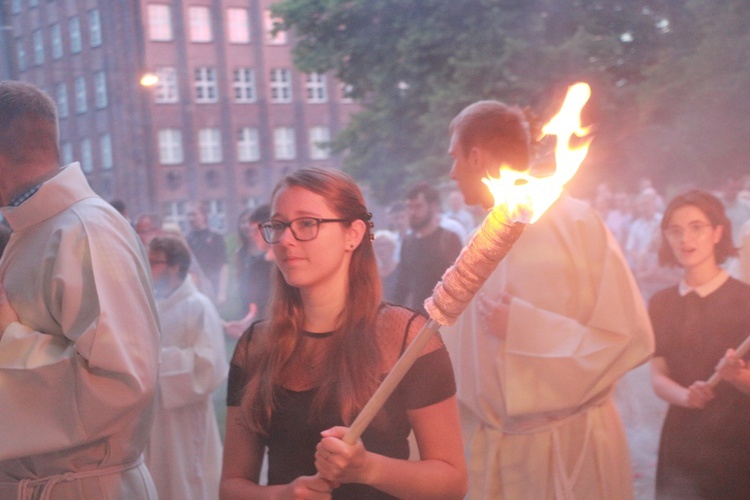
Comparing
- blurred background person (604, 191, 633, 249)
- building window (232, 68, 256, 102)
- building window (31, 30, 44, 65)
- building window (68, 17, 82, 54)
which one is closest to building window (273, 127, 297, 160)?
building window (232, 68, 256, 102)

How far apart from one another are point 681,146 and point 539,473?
2027 centimetres

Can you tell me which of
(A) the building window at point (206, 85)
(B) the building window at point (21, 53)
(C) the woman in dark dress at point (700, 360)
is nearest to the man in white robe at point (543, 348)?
(C) the woman in dark dress at point (700, 360)

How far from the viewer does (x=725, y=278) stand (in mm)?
4066

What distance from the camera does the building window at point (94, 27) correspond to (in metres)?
7.55

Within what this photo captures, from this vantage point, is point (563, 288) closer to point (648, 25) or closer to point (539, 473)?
point (539, 473)

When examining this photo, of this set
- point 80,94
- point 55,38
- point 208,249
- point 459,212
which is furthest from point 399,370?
point 459,212

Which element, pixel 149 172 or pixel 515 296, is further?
pixel 149 172

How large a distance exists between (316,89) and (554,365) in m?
31.7

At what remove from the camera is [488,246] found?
163 centimetres

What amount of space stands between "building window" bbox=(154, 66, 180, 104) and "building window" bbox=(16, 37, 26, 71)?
6.09 meters

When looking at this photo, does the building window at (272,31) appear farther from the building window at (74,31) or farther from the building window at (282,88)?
the building window at (74,31)

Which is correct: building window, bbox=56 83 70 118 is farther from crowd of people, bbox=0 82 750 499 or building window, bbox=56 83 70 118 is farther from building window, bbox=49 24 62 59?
crowd of people, bbox=0 82 750 499

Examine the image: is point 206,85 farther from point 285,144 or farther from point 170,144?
point 285,144

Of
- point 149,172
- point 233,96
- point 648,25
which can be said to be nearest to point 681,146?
point 648,25
